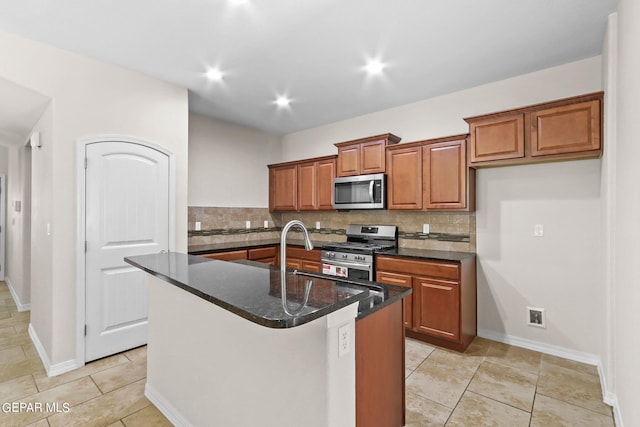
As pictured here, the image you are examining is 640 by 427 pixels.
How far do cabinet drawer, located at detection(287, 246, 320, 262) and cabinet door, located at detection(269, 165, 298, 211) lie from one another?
0.73 meters

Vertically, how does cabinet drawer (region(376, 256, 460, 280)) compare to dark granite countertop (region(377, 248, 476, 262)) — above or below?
below

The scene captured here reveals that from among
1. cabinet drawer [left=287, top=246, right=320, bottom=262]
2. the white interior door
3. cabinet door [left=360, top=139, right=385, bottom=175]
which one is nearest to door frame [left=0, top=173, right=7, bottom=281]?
the white interior door

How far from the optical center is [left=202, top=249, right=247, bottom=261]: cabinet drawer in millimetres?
3769

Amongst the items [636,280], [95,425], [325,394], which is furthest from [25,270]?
[636,280]

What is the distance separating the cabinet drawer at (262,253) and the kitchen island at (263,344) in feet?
6.91

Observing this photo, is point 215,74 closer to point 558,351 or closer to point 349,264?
point 349,264

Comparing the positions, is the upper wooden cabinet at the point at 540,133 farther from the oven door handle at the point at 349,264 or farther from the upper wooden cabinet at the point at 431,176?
the oven door handle at the point at 349,264

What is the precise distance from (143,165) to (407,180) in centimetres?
285

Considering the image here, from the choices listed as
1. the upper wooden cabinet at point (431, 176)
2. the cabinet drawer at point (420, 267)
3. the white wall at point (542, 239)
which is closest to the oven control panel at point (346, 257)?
the cabinet drawer at point (420, 267)

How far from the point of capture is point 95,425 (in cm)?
195

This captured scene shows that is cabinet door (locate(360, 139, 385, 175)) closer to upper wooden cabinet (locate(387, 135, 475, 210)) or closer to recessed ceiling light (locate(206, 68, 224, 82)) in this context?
upper wooden cabinet (locate(387, 135, 475, 210))

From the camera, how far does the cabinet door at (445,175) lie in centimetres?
323

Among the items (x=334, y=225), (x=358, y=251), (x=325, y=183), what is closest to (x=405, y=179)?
(x=358, y=251)

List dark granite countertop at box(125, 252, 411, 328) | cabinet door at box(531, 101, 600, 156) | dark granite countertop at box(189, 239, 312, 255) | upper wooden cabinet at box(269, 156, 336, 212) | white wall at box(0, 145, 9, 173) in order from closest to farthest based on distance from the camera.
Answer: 1. dark granite countertop at box(125, 252, 411, 328)
2. cabinet door at box(531, 101, 600, 156)
3. dark granite countertop at box(189, 239, 312, 255)
4. upper wooden cabinet at box(269, 156, 336, 212)
5. white wall at box(0, 145, 9, 173)
